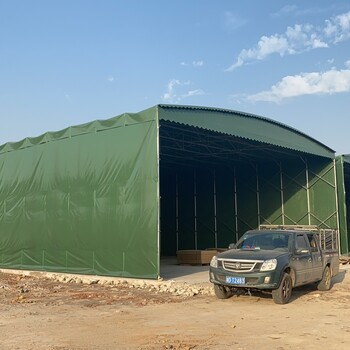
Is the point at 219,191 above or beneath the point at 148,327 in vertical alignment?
above

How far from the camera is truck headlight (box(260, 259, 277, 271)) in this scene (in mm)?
10883

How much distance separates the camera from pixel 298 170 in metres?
26.3

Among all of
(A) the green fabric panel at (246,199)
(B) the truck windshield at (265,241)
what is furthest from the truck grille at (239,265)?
(A) the green fabric panel at (246,199)

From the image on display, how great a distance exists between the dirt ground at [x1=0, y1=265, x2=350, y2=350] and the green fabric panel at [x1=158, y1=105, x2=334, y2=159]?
6004 millimetres

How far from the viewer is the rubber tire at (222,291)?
12.0 m

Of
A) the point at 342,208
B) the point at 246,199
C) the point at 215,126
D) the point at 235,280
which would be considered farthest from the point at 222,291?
the point at 246,199

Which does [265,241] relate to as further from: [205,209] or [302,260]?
[205,209]

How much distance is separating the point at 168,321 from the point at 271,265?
2894 millimetres

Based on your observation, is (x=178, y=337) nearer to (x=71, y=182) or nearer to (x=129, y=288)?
(x=129, y=288)

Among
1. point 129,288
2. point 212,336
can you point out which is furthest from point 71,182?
point 212,336

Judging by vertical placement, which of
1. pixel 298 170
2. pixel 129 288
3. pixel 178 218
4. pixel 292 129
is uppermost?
pixel 292 129

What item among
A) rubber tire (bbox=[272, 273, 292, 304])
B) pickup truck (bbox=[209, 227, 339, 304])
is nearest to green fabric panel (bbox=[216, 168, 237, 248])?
pickup truck (bbox=[209, 227, 339, 304])

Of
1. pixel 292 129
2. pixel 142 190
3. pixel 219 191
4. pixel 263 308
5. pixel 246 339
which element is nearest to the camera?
pixel 246 339

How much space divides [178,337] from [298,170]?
19824 mm
